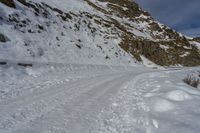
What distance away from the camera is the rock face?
82.7 feet

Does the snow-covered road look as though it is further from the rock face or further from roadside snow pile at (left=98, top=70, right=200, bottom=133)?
the rock face

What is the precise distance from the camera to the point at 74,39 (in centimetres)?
3519

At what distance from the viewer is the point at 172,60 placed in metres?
57.3

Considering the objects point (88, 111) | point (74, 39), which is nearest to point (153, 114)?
point (88, 111)

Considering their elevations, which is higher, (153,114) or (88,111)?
(153,114)

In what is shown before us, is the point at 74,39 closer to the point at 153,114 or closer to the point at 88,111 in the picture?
the point at 88,111

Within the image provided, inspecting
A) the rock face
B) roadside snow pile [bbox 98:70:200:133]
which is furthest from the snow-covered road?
the rock face

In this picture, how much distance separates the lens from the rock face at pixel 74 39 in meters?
25.2

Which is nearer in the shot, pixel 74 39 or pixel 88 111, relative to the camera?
pixel 88 111

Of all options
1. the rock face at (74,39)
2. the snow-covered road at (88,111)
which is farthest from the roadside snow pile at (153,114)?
the rock face at (74,39)

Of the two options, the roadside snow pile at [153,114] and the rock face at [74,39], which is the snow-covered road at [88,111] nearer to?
the roadside snow pile at [153,114]

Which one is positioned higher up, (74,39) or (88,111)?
(74,39)

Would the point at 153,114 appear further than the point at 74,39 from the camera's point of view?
No

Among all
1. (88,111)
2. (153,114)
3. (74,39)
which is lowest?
(88,111)
